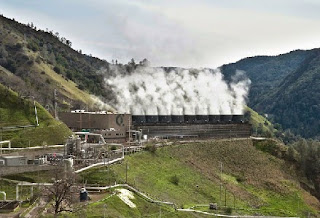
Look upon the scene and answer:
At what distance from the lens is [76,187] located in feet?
156

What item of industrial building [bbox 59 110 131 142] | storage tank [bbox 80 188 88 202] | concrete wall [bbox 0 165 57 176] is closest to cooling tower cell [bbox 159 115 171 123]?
industrial building [bbox 59 110 131 142]

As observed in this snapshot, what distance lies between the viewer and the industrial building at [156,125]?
3487 inches

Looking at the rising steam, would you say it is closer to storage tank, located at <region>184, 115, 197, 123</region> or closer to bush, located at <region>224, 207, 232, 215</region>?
storage tank, located at <region>184, 115, 197, 123</region>

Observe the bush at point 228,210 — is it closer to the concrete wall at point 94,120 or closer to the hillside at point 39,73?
the concrete wall at point 94,120

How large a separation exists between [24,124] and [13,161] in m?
18.8

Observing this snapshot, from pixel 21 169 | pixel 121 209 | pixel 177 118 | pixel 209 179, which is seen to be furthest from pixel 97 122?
pixel 121 209

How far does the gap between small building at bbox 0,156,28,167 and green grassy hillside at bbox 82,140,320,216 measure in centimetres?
797

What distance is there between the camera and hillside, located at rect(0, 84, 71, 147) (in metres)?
69.9

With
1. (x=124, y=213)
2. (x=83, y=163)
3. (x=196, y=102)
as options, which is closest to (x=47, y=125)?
(x=83, y=163)

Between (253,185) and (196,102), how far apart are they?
59714mm

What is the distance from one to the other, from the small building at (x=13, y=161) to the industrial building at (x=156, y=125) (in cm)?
2789

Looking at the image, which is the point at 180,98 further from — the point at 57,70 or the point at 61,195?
the point at 61,195

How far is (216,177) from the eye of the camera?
75.8 metres

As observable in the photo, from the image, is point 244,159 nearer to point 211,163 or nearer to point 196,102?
point 211,163
